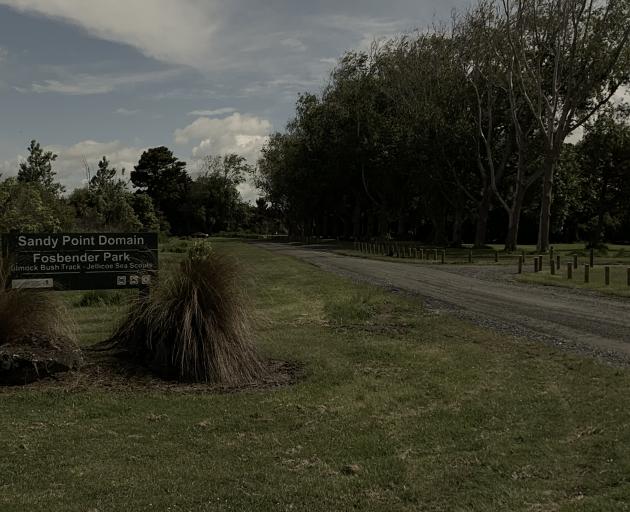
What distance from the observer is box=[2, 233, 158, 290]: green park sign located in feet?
29.0

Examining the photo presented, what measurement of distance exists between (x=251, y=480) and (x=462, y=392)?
10.6 feet

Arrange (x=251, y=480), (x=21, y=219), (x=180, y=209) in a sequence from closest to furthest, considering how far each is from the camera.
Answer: (x=251, y=480) < (x=21, y=219) < (x=180, y=209)

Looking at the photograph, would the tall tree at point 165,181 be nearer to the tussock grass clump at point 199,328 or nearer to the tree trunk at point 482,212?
the tree trunk at point 482,212

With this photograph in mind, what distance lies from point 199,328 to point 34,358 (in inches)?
68.6

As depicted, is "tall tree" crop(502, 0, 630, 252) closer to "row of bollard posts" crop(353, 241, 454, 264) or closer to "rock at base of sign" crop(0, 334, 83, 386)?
"row of bollard posts" crop(353, 241, 454, 264)

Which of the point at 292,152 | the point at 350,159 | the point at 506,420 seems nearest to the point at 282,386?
the point at 506,420

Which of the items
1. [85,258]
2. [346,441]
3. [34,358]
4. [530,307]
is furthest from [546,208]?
[346,441]

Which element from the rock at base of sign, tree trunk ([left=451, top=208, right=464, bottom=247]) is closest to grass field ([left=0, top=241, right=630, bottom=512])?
the rock at base of sign

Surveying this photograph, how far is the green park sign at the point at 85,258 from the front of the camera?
348 inches

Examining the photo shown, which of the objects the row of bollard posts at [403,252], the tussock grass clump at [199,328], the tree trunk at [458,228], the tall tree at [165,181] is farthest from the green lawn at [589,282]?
the tall tree at [165,181]

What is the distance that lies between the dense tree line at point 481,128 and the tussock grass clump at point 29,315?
36349mm

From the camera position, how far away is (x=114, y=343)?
28.1 feet

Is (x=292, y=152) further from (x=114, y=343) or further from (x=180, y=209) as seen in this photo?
(x=114, y=343)

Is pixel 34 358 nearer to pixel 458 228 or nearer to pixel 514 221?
pixel 514 221
